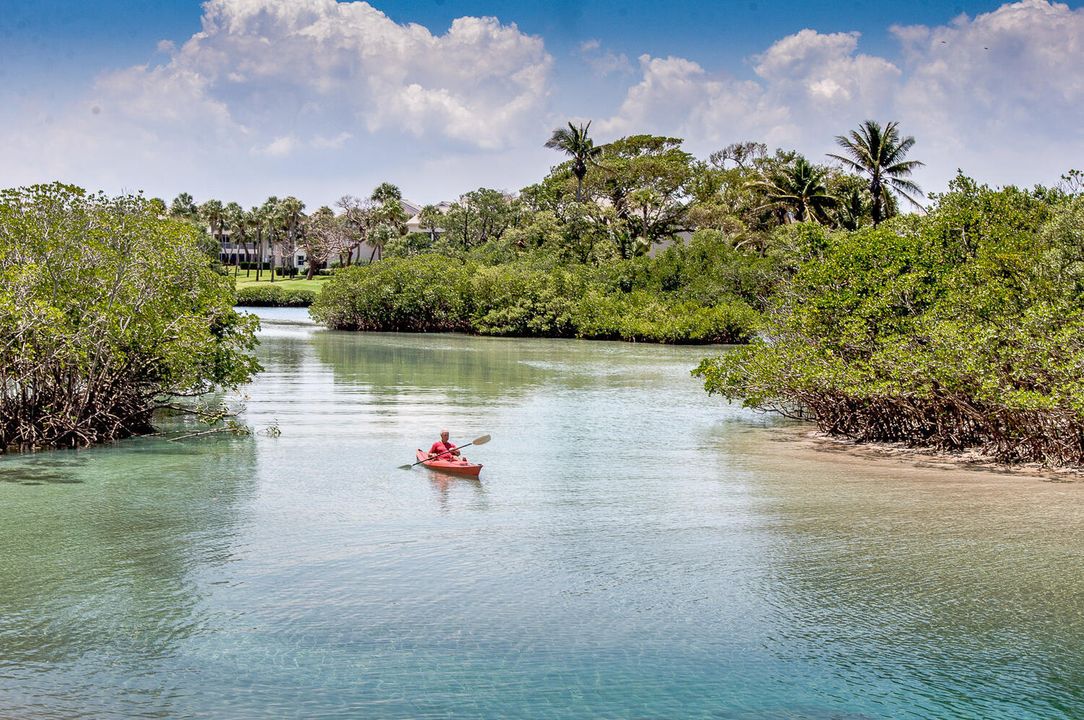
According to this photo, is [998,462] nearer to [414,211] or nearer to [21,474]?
[21,474]

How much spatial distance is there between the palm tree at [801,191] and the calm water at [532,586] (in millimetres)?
44477

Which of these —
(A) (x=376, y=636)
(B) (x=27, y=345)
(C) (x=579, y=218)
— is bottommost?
(A) (x=376, y=636)

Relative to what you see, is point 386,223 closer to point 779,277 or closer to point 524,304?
point 524,304

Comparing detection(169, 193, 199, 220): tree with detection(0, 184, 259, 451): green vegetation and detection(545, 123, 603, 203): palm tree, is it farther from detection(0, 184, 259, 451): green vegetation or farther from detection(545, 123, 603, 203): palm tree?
detection(0, 184, 259, 451): green vegetation

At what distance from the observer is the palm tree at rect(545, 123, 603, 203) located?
289 ft

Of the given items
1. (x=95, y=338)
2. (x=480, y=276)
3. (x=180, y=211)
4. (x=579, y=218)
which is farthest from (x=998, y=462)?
(x=180, y=211)

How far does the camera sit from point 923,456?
23.1 metres

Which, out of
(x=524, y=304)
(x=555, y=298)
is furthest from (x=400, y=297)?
(x=555, y=298)

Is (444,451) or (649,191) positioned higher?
(649,191)

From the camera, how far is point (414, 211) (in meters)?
145

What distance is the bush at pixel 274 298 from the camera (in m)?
109

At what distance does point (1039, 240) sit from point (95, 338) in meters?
20.8

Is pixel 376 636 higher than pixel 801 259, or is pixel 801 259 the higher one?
pixel 801 259

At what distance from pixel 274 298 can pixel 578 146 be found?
3835cm
